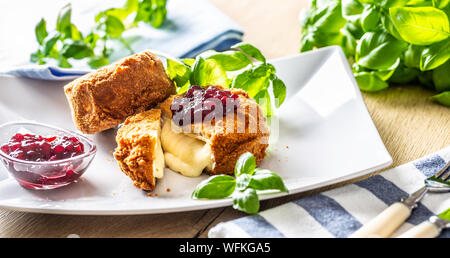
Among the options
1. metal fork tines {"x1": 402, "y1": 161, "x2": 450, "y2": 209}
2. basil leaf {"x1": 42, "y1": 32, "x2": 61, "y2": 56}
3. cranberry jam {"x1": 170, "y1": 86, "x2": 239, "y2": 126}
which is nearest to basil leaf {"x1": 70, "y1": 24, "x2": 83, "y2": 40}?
basil leaf {"x1": 42, "y1": 32, "x2": 61, "y2": 56}

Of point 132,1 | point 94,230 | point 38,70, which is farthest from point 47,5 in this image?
point 94,230

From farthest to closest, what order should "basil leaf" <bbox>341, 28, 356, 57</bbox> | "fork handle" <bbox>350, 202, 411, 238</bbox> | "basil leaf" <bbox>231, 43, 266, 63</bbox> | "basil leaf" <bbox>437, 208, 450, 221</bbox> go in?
"basil leaf" <bbox>341, 28, 356, 57</bbox> < "basil leaf" <bbox>231, 43, 266, 63</bbox> < "basil leaf" <bbox>437, 208, 450, 221</bbox> < "fork handle" <bbox>350, 202, 411, 238</bbox>

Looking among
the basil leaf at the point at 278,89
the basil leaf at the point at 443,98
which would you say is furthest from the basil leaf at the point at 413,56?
the basil leaf at the point at 278,89

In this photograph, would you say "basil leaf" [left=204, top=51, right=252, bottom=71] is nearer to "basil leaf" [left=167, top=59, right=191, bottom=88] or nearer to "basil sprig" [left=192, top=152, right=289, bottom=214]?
"basil leaf" [left=167, top=59, right=191, bottom=88]

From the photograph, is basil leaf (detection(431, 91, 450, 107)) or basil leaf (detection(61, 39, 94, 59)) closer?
basil leaf (detection(431, 91, 450, 107))

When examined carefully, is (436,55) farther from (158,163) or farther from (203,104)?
(158,163)

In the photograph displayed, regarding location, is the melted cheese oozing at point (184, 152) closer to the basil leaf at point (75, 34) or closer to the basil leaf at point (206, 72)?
the basil leaf at point (206, 72)
